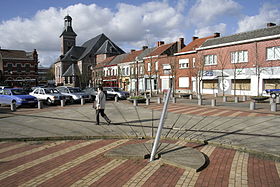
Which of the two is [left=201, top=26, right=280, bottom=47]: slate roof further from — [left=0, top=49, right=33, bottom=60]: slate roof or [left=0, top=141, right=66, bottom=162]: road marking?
[left=0, top=49, right=33, bottom=60]: slate roof

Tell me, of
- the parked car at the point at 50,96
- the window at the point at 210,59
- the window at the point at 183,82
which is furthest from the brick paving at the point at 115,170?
the window at the point at 183,82

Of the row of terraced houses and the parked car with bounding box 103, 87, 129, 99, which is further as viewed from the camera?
the row of terraced houses

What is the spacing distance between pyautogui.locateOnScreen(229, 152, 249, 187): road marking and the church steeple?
86.8 metres

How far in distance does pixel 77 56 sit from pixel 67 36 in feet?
36.0

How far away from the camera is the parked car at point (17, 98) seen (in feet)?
56.2

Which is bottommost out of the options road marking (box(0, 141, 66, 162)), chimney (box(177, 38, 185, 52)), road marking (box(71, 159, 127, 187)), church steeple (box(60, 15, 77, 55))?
road marking (box(71, 159, 127, 187))

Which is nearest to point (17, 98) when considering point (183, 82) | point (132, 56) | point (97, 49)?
point (183, 82)

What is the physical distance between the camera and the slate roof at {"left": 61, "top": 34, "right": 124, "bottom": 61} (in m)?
68.7

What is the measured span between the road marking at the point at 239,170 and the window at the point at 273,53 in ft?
78.5

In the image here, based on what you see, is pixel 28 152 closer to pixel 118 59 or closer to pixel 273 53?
pixel 273 53

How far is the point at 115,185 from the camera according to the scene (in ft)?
14.0

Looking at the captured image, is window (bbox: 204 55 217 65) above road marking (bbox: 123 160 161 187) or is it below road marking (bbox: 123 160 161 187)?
above

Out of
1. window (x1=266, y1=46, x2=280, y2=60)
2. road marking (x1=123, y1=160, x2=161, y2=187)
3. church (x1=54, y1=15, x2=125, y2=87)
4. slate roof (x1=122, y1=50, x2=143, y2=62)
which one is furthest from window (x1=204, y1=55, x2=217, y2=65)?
church (x1=54, y1=15, x2=125, y2=87)

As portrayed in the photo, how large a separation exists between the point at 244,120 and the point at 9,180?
9731 millimetres
